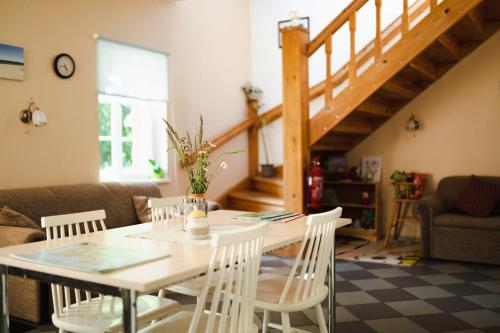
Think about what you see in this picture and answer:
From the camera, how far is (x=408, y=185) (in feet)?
17.5

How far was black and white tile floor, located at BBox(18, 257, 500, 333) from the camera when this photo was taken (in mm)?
3045

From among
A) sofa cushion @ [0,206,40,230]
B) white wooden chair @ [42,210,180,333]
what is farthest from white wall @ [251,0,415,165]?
white wooden chair @ [42,210,180,333]

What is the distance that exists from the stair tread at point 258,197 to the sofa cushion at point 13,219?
2.98 metres

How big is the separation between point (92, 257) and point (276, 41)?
5.49 m

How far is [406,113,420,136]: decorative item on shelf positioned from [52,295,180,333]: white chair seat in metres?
4.35

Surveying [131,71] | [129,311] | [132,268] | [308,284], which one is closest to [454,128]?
[131,71]

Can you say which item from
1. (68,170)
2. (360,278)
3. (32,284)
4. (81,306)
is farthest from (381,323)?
(68,170)

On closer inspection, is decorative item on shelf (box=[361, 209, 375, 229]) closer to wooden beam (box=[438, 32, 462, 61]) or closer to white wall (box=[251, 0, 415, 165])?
white wall (box=[251, 0, 415, 165])

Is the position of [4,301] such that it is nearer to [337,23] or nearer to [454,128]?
[337,23]

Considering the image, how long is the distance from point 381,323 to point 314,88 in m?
3.85

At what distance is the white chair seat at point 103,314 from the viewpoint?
76.5 inches

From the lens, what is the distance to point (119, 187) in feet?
15.0

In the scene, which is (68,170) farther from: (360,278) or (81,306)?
(360,278)

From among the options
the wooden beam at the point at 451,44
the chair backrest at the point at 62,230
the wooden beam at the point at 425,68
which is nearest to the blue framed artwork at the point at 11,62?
the chair backrest at the point at 62,230
